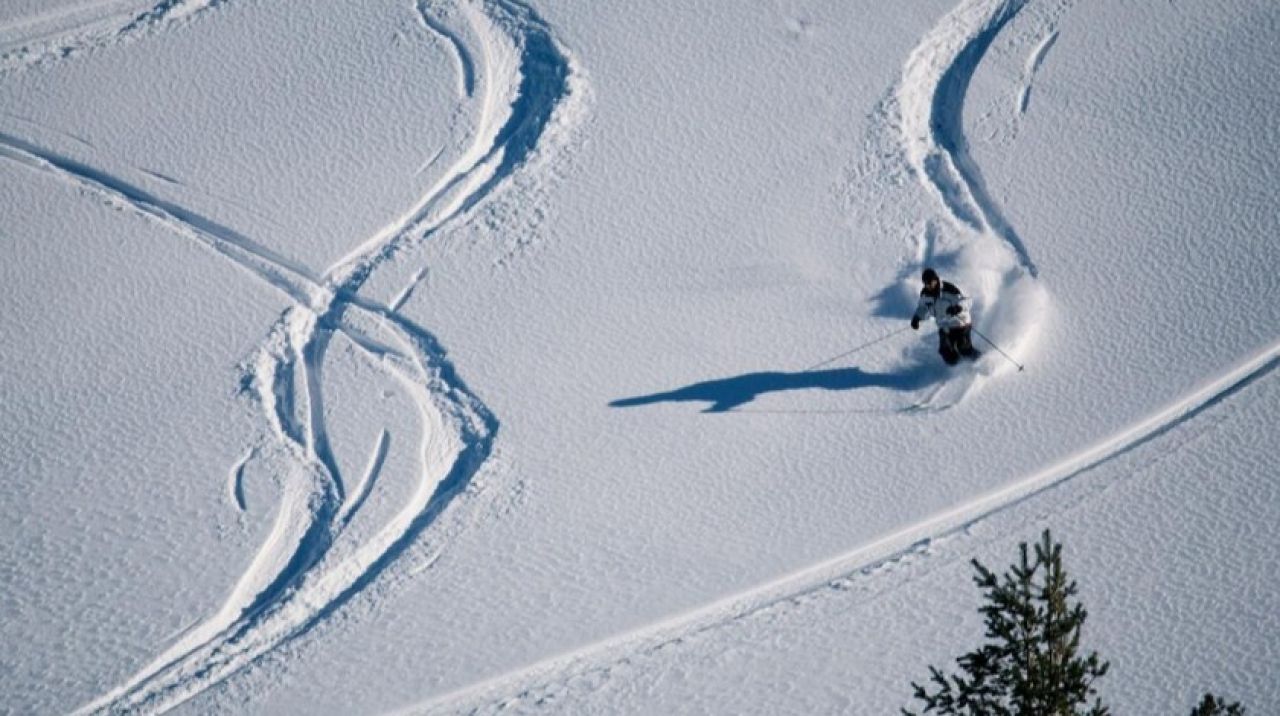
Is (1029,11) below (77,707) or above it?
above

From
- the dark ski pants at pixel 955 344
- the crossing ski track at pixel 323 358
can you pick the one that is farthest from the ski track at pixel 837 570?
the crossing ski track at pixel 323 358

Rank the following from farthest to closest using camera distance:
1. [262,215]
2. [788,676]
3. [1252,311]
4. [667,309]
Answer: [262,215]
[667,309]
[1252,311]
[788,676]

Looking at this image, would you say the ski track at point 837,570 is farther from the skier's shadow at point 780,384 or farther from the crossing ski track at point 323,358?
the crossing ski track at point 323,358

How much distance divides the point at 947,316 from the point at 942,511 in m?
1.43

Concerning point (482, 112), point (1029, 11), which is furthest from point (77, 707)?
point (1029, 11)

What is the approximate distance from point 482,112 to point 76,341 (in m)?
3.97

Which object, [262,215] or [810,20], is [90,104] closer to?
[262,215]

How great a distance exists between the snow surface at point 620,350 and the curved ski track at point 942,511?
32 millimetres

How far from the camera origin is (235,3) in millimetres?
15500

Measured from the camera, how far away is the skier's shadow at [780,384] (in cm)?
1153

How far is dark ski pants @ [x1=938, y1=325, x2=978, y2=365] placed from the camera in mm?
11297

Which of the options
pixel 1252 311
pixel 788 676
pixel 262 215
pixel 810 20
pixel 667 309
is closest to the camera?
pixel 788 676

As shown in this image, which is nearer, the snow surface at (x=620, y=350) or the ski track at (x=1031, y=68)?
the snow surface at (x=620, y=350)

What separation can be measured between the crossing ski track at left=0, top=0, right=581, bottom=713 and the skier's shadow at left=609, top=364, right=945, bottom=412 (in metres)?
1.41
